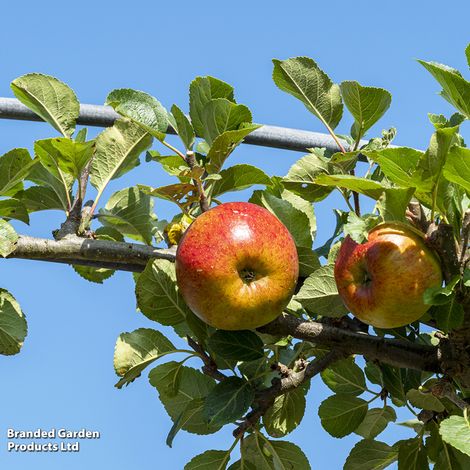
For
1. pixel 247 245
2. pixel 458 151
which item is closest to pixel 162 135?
pixel 247 245

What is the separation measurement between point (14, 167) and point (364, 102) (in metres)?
0.64

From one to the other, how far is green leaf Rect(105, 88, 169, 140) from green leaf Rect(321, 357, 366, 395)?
24.5 inches

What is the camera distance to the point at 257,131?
6.92ft

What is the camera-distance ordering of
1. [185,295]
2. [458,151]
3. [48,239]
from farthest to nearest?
[48,239] → [185,295] → [458,151]

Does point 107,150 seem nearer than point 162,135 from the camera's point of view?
No

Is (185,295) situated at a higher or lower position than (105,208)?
lower

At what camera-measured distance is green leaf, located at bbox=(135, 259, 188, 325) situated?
1.51 m

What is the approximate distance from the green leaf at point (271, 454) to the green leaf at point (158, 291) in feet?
1.00

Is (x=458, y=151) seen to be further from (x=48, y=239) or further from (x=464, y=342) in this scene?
(x=48, y=239)

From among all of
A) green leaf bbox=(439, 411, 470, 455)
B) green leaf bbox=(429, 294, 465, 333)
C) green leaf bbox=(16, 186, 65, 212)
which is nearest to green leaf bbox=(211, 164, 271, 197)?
green leaf bbox=(16, 186, 65, 212)

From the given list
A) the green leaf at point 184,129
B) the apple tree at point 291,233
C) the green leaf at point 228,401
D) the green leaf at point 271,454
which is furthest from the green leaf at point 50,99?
the green leaf at point 271,454

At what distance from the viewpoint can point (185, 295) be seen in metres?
1.38

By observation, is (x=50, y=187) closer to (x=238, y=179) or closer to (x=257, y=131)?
(x=238, y=179)

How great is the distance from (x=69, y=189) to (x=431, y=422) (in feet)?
2.64
